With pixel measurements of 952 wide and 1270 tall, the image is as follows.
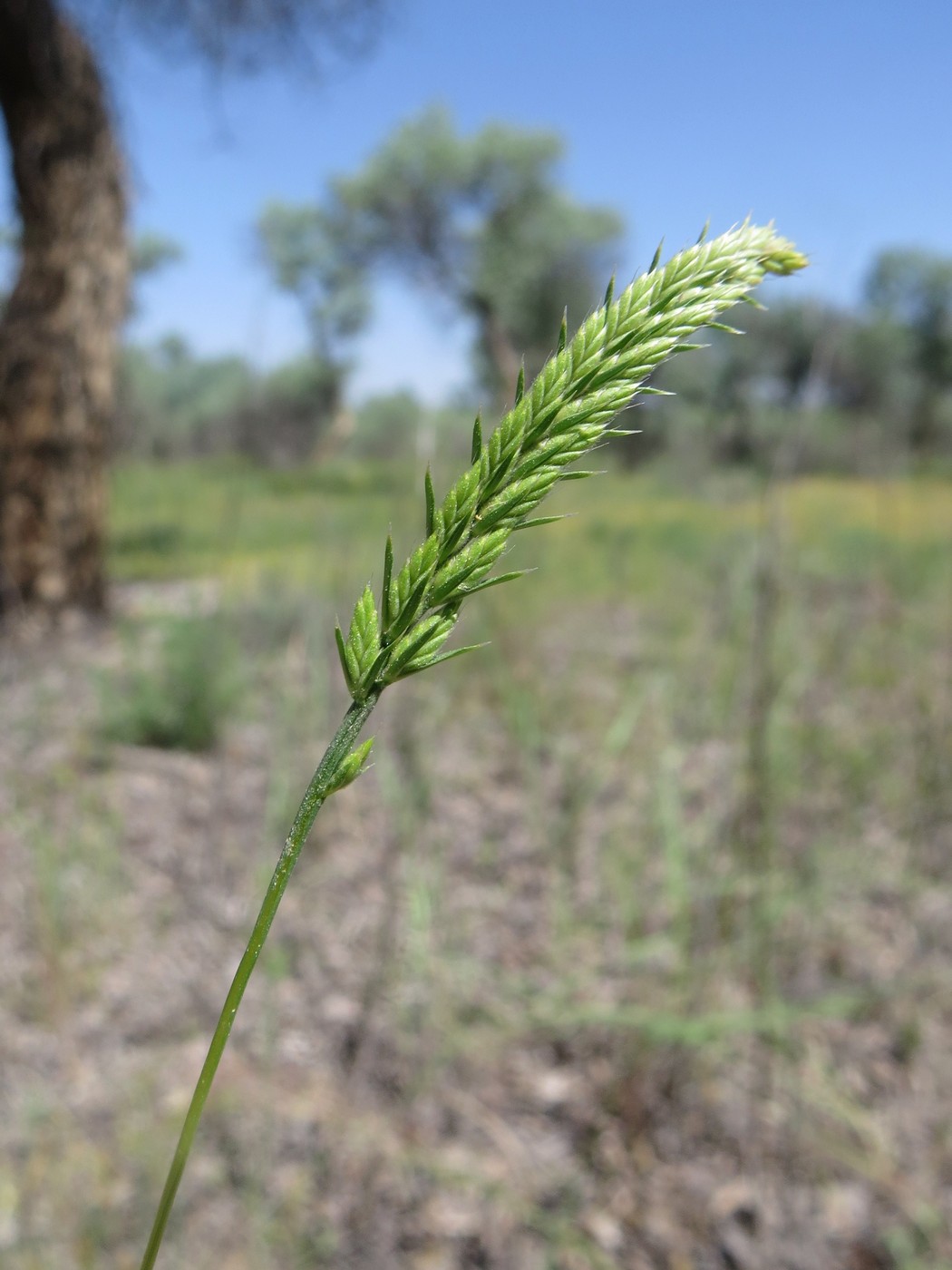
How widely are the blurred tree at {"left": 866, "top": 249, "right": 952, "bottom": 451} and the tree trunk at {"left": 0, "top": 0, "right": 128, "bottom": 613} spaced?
26.8 meters

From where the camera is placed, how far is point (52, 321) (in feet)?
19.8

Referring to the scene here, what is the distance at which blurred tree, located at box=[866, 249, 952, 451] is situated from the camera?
109ft

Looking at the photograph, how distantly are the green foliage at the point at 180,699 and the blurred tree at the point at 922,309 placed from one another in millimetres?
28180

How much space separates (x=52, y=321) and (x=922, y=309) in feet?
133

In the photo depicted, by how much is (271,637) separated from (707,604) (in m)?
2.30

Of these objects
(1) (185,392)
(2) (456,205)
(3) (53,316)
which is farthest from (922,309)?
(3) (53,316)

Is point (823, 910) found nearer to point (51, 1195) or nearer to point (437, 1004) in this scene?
point (437, 1004)

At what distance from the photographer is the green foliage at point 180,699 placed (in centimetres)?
420

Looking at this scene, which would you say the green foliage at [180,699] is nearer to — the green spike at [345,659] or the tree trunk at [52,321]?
the tree trunk at [52,321]

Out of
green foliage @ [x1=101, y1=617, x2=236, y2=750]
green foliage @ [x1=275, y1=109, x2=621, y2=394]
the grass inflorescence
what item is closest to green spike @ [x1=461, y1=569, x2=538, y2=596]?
the grass inflorescence

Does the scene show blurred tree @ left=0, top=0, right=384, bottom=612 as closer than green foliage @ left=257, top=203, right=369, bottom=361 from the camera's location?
Yes

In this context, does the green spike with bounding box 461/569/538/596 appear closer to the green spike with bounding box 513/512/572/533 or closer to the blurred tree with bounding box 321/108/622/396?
the green spike with bounding box 513/512/572/533

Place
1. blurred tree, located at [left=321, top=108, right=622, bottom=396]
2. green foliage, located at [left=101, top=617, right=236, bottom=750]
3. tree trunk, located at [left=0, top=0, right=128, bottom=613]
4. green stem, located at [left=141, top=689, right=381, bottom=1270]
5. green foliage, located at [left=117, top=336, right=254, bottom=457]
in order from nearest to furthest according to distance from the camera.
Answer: green stem, located at [left=141, top=689, right=381, bottom=1270], green foliage, located at [left=101, top=617, right=236, bottom=750], tree trunk, located at [left=0, top=0, right=128, bottom=613], green foliage, located at [left=117, top=336, right=254, bottom=457], blurred tree, located at [left=321, top=108, right=622, bottom=396]

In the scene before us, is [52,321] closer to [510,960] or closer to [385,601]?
[510,960]
